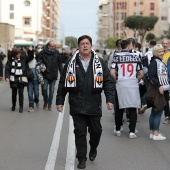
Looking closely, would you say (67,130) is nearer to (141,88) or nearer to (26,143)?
(26,143)

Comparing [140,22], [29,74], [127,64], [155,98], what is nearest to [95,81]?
[127,64]

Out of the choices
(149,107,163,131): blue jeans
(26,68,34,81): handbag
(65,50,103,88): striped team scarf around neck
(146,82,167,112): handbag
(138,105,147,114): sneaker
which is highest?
(65,50,103,88): striped team scarf around neck

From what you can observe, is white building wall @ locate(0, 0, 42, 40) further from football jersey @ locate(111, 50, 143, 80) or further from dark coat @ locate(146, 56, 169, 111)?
dark coat @ locate(146, 56, 169, 111)

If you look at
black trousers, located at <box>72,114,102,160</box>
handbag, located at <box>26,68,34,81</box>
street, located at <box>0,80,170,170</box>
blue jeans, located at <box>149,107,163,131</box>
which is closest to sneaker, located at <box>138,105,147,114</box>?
street, located at <box>0,80,170,170</box>

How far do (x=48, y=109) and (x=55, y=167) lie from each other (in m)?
7.38

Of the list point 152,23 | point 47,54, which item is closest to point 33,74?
point 47,54

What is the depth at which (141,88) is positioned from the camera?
520 inches

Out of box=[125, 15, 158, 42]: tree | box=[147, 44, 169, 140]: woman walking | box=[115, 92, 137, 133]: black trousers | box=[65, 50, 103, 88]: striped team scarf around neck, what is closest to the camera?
box=[65, 50, 103, 88]: striped team scarf around neck

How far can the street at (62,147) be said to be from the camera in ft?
25.4

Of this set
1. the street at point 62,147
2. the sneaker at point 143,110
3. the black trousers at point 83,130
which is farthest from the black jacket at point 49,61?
the black trousers at point 83,130

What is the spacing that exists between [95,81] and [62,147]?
2.04 m

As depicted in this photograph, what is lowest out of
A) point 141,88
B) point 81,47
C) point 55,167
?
point 55,167

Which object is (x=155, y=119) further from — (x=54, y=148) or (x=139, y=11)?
(x=139, y=11)

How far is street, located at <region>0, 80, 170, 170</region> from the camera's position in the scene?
7750 millimetres
